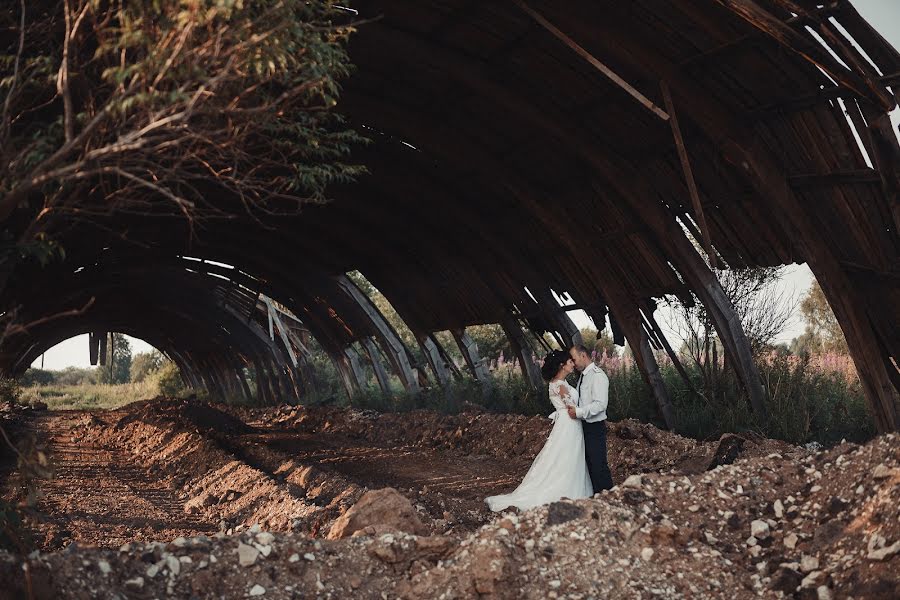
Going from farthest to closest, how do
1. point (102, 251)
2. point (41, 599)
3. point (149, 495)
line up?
point (102, 251) → point (149, 495) → point (41, 599)

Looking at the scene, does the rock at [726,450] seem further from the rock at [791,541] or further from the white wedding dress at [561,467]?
the rock at [791,541]

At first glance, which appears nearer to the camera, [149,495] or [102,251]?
[149,495]

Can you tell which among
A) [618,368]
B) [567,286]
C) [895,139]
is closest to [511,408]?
[618,368]

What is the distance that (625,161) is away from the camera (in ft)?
31.2

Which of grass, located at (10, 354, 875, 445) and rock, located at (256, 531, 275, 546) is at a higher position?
grass, located at (10, 354, 875, 445)

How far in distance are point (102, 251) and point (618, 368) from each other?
10.7 m

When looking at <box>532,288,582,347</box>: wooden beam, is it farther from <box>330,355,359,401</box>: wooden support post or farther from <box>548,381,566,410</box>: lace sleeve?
<box>330,355,359,401</box>: wooden support post

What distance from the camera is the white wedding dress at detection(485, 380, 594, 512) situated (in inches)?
295

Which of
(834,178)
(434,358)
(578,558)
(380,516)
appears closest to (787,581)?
(578,558)

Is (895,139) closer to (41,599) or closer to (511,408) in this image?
(41,599)

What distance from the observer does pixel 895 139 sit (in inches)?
261

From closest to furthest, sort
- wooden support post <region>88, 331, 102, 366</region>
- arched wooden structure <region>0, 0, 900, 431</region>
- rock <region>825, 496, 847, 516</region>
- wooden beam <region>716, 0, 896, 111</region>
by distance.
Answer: rock <region>825, 496, 847, 516</region>, wooden beam <region>716, 0, 896, 111</region>, arched wooden structure <region>0, 0, 900, 431</region>, wooden support post <region>88, 331, 102, 366</region>

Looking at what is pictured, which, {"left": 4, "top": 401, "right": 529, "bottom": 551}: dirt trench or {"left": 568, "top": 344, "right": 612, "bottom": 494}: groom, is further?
{"left": 4, "top": 401, "right": 529, "bottom": 551}: dirt trench

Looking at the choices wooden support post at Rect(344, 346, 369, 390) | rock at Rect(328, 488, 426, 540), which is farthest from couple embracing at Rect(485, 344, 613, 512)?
wooden support post at Rect(344, 346, 369, 390)
